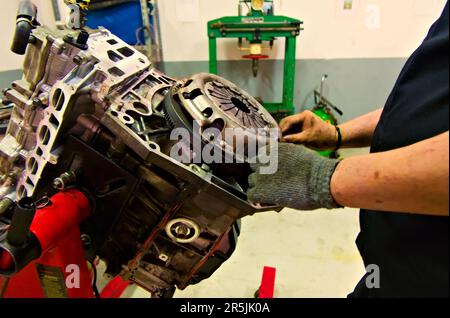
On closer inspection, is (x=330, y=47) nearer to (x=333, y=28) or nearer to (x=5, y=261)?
(x=333, y=28)

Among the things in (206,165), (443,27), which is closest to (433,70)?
(443,27)

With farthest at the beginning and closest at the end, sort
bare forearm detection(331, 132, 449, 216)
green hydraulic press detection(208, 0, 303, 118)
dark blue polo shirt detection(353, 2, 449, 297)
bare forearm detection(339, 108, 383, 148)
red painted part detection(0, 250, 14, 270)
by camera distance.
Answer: green hydraulic press detection(208, 0, 303, 118) < bare forearm detection(339, 108, 383, 148) < red painted part detection(0, 250, 14, 270) < dark blue polo shirt detection(353, 2, 449, 297) < bare forearm detection(331, 132, 449, 216)

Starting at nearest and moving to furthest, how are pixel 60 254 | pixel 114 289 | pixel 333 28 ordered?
pixel 60 254 → pixel 114 289 → pixel 333 28

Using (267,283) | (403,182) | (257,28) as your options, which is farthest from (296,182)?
(257,28)

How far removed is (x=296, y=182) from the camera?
0.64 metres

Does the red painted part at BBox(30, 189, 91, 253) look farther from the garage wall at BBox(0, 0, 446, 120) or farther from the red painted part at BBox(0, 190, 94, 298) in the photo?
the garage wall at BBox(0, 0, 446, 120)

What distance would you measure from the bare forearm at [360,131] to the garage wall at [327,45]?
1957mm

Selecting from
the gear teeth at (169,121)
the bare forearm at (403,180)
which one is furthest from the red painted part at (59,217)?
the bare forearm at (403,180)

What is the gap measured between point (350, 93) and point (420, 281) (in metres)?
2.51

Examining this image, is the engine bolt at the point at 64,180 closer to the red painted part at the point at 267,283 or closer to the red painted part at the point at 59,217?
the red painted part at the point at 59,217

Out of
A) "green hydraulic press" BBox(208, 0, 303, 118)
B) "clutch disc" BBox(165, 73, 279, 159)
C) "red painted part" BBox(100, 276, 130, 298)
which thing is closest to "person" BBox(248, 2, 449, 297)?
"clutch disc" BBox(165, 73, 279, 159)

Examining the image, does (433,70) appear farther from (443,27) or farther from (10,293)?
(10,293)

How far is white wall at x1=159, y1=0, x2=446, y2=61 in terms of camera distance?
2588mm

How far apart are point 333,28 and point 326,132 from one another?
6.71ft
